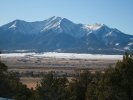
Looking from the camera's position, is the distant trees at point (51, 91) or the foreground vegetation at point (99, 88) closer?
the foreground vegetation at point (99, 88)

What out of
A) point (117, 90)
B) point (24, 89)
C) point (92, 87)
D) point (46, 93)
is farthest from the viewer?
point (24, 89)

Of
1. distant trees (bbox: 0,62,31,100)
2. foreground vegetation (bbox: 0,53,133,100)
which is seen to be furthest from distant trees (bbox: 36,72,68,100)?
distant trees (bbox: 0,62,31,100)

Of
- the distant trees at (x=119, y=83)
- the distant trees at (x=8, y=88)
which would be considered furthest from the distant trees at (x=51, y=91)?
the distant trees at (x=8, y=88)

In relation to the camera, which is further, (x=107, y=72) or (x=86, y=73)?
(x=86, y=73)

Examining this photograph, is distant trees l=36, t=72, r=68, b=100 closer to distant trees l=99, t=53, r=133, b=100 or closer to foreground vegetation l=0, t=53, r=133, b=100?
foreground vegetation l=0, t=53, r=133, b=100

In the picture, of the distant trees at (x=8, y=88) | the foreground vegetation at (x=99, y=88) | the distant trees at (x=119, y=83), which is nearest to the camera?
the distant trees at (x=119, y=83)

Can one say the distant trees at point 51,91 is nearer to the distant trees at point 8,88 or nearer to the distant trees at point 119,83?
the distant trees at point 119,83

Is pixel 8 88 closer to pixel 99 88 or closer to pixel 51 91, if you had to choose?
pixel 51 91

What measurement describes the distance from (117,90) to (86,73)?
563 inches

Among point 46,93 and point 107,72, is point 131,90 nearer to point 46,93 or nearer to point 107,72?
point 107,72

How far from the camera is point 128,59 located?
3950 cm

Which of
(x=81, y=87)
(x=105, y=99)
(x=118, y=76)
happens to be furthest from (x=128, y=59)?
(x=81, y=87)

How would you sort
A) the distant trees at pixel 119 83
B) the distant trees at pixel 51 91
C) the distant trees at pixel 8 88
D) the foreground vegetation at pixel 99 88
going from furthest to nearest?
the distant trees at pixel 8 88
the distant trees at pixel 51 91
the foreground vegetation at pixel 99 88
the distant trees at pixel 119 83

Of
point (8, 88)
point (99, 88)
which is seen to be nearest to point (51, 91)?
point (99, 88)
